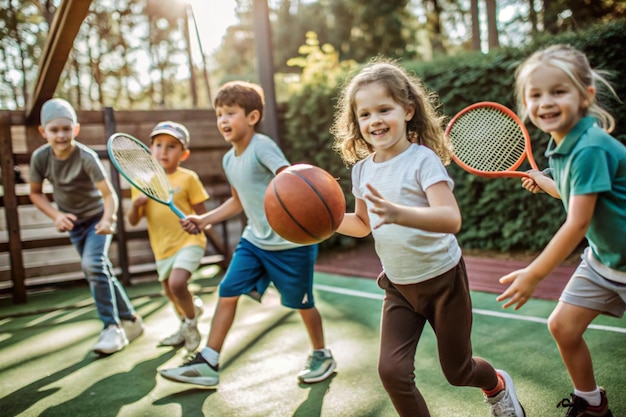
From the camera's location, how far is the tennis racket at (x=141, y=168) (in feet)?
12.2

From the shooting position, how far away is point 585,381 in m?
2.39

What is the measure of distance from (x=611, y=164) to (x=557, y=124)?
0.25 metres

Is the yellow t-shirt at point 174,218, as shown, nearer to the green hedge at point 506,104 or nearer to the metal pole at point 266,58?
the green hedge at point 506,104

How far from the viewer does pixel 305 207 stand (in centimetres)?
244

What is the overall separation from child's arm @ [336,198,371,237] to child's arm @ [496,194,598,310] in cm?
84

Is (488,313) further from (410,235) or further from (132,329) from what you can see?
(132,329)

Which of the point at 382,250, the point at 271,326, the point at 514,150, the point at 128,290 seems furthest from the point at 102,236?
the point at 514,150

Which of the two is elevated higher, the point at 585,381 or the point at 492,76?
the point at 492,76

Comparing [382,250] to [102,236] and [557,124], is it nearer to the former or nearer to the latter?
[557,124]

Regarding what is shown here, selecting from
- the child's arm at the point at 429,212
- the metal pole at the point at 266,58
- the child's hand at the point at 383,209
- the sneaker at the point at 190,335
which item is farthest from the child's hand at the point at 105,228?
the metal pole at the point at 266,58

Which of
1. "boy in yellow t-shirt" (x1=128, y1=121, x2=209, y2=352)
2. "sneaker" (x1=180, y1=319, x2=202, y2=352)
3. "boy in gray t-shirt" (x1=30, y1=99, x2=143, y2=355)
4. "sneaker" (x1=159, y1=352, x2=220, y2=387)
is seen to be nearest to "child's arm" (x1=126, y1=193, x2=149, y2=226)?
"boy in yellow t-shirt" (x1=128, y1=121, x2=209, y2=352)

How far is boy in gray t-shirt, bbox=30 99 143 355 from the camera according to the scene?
14.2ft

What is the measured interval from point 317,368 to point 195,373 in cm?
78

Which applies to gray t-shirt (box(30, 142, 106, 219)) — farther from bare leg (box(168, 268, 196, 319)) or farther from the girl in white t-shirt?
the girl in white t-shirt
